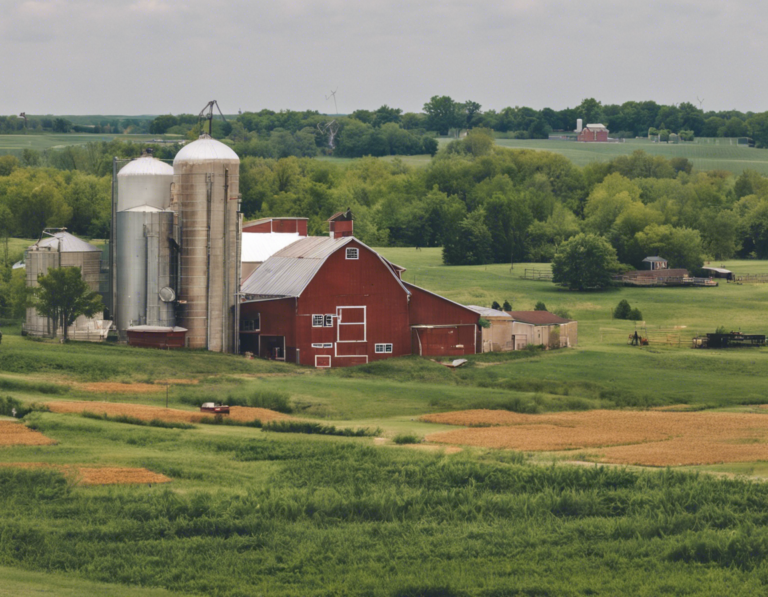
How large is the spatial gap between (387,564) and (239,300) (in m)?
44.9

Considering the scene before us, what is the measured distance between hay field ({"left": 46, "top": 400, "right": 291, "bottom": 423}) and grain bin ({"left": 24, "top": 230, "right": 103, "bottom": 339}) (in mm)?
20910

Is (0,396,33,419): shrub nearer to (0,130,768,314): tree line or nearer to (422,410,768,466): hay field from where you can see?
(422,410,768,466): hay field

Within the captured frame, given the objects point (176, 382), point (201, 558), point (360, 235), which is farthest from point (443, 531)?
point (360, 235)

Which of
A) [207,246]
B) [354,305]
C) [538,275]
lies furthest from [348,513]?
[538,275]

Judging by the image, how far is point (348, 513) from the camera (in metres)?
32.0

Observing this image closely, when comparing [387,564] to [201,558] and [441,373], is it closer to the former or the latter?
[201,558]

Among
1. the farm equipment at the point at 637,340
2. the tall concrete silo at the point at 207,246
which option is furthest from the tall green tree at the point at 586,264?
the tall concrete silo at the point at 207,246

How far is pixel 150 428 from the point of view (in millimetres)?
42875

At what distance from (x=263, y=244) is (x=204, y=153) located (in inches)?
591

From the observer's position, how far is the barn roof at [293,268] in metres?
70.3

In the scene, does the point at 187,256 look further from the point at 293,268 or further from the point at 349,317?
the point at 349,317

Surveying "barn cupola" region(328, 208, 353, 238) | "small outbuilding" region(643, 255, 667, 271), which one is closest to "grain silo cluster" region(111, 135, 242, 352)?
"barn cupola" region(328, 208, 353, 238)

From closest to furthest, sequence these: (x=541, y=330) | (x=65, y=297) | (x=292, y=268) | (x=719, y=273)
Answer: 1. (x=65, y=297)
2. (x=292, y=268)
3. (x=541, y=330)
4. (x=719, y=273)

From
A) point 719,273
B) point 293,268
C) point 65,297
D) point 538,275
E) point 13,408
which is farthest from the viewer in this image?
point 538,275
